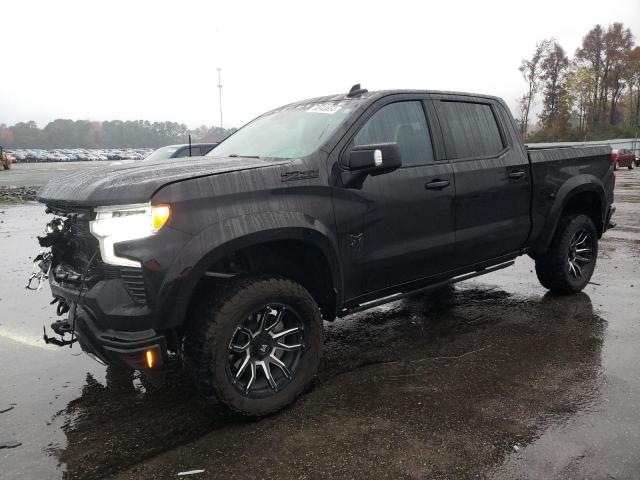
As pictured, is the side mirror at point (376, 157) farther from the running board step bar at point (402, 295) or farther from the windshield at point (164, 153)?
Result: the windshield at point (164, 153)

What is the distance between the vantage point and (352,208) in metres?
3.29

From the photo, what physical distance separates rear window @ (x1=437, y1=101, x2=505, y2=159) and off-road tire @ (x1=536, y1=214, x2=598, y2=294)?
1208 millimetres

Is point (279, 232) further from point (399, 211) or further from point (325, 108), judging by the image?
point (325, 108)

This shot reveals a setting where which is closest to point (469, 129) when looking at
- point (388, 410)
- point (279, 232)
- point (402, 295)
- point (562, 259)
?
point (402, 295)

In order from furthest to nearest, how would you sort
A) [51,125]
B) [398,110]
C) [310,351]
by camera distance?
1. [51,125]
2. [398,110]
3. [310,351]

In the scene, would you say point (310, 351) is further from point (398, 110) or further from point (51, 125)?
point (51, 125)

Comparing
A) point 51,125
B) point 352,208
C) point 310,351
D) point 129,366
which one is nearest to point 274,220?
point 352,208

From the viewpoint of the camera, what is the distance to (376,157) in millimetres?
3055

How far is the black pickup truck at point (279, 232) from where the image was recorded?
2.61 metres

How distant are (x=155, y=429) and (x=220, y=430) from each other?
1.25 ft

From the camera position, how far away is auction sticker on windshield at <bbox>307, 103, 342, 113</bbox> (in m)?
3.64

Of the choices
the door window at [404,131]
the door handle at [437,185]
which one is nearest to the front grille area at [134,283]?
the door window at [404,131]

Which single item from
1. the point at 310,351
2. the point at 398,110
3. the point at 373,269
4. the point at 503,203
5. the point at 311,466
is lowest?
the point at 311,466

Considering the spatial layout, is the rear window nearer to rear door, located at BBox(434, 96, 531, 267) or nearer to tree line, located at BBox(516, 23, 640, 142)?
rear door, located at BBox(434, 96, 531, 267)
